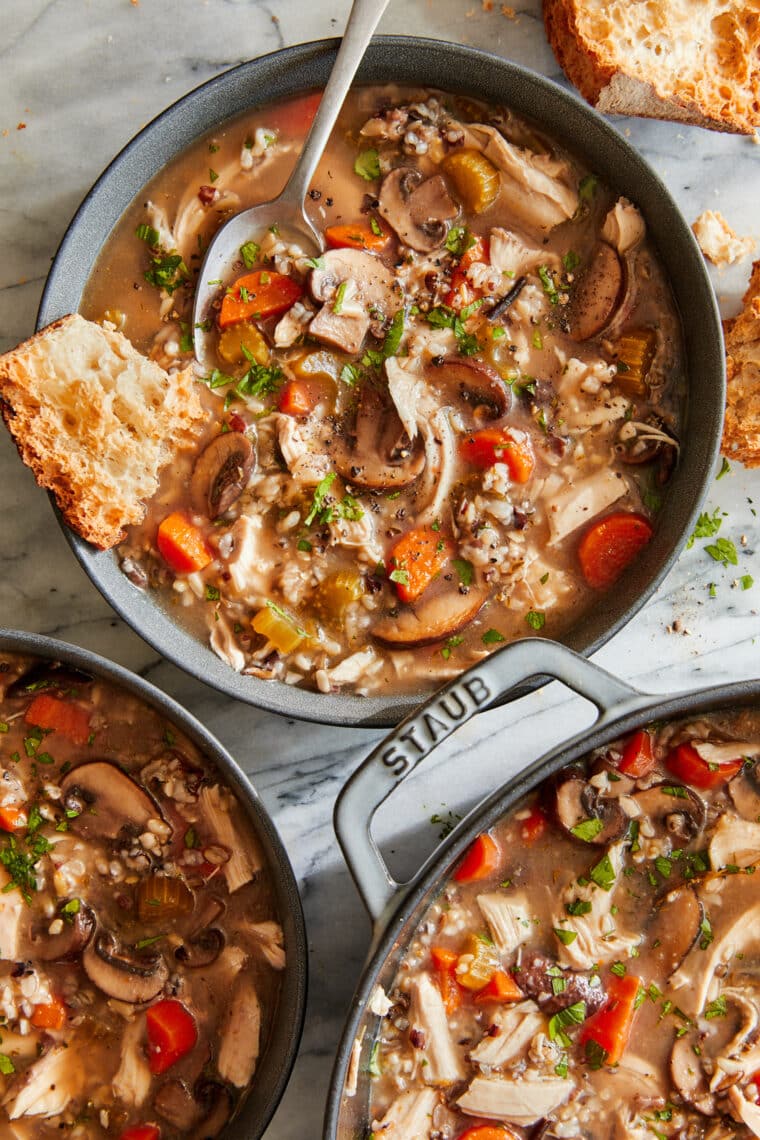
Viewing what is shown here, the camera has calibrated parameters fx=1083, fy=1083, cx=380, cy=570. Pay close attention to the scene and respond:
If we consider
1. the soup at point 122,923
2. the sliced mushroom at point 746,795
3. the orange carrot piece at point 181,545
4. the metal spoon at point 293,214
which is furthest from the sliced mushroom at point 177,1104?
the metal spoon at point 293,214

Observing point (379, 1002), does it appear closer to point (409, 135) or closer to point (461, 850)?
point (461, 850)

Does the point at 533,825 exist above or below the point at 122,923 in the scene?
above

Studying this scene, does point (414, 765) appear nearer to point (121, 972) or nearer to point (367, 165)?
point (121, 972)

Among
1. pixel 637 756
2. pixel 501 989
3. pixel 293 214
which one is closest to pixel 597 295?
pixel 293 214

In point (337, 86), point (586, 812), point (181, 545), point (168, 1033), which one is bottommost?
point (168, 1033)

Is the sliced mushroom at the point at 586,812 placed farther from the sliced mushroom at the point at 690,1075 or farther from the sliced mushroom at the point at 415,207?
the sliced mushroom at the point at 415,207

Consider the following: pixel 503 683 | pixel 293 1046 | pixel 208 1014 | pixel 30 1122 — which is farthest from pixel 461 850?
Answer: pixel 30 1122

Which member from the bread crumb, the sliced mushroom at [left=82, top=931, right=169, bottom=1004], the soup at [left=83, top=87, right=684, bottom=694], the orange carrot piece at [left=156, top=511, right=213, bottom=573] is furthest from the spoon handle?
the sliced mushroom at [left=82, top=931, right=169, bottom=1004]

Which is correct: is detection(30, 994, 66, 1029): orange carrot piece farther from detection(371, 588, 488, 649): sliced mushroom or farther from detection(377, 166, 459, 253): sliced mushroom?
detection(377, 166, 459, 253): sliced mushroom
